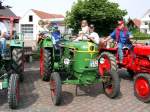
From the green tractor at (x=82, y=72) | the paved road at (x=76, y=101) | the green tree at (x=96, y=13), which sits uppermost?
the green tree at (x=96, y=13)

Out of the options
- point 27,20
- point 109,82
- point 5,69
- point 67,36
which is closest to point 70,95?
point 109,82

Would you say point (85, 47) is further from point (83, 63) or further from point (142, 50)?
point (142, 50)

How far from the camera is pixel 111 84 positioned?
26.6 feet

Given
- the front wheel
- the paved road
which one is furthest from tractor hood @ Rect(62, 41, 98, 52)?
the paved road

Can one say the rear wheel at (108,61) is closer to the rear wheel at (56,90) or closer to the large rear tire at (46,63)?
the large rear tire at (46,63)

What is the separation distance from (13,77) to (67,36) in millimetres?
3175

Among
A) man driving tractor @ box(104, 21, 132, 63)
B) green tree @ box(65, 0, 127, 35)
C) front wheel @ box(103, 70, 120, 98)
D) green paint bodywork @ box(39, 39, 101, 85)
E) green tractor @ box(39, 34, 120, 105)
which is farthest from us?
green tree @ box(65, 0, 127, 35)

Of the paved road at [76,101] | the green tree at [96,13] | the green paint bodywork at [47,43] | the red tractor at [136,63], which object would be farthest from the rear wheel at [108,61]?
the green tree at [96,13]

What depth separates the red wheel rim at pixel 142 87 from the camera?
7828 millimetres

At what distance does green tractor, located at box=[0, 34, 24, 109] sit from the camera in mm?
7074

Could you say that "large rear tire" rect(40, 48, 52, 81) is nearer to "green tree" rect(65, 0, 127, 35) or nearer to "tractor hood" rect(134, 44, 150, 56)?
"tractor hood" rect(134, 44, 150, 56)

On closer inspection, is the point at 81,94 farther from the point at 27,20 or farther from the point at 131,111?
the point at 27,20

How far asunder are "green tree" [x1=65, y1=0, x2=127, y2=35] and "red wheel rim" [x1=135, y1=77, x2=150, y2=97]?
30100mm

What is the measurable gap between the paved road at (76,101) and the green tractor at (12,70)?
294 millimetres
